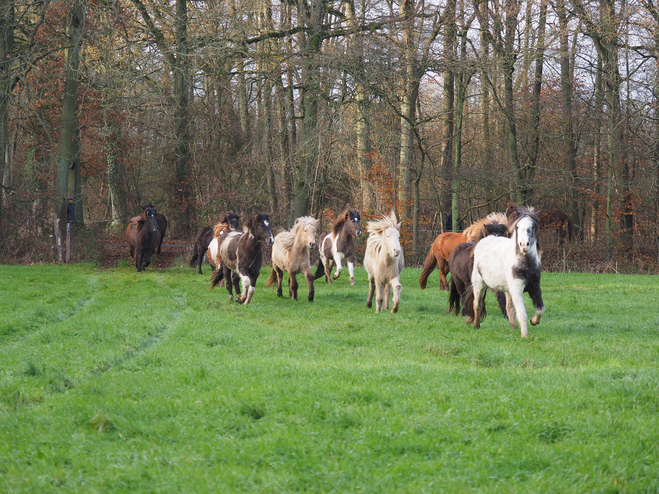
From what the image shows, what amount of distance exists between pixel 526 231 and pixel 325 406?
14.7ft

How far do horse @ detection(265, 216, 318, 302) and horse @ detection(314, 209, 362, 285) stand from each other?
84.0 inches

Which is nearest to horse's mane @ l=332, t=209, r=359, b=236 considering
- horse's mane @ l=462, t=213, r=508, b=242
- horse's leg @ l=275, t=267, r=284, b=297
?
horse's leg @ l=275, t=267, r=284, b=297

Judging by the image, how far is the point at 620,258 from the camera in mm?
25031

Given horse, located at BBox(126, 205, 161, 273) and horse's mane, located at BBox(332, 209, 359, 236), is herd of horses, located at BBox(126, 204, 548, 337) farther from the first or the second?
horse, located at BBox(126, 205, 161, 273)

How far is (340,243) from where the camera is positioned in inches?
645

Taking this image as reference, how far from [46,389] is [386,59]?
15702 millimetres

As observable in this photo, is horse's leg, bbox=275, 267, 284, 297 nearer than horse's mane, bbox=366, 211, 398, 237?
No

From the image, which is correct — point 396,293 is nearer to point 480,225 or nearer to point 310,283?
point 310,283

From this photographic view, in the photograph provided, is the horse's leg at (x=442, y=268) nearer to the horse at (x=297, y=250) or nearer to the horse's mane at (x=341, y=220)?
the horse's mane at (x=341, y=220)

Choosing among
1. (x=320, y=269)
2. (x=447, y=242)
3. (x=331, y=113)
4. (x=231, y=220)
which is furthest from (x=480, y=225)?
(x=331, y=113)

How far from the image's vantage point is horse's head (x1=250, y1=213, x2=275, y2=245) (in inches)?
500

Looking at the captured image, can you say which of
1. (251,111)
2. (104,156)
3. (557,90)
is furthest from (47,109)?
(557,90)

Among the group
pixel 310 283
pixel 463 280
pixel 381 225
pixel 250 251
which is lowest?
pixel 310 283

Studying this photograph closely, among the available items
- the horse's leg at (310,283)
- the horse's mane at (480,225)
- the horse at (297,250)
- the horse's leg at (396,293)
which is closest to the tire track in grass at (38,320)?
the horse at (297,250)
